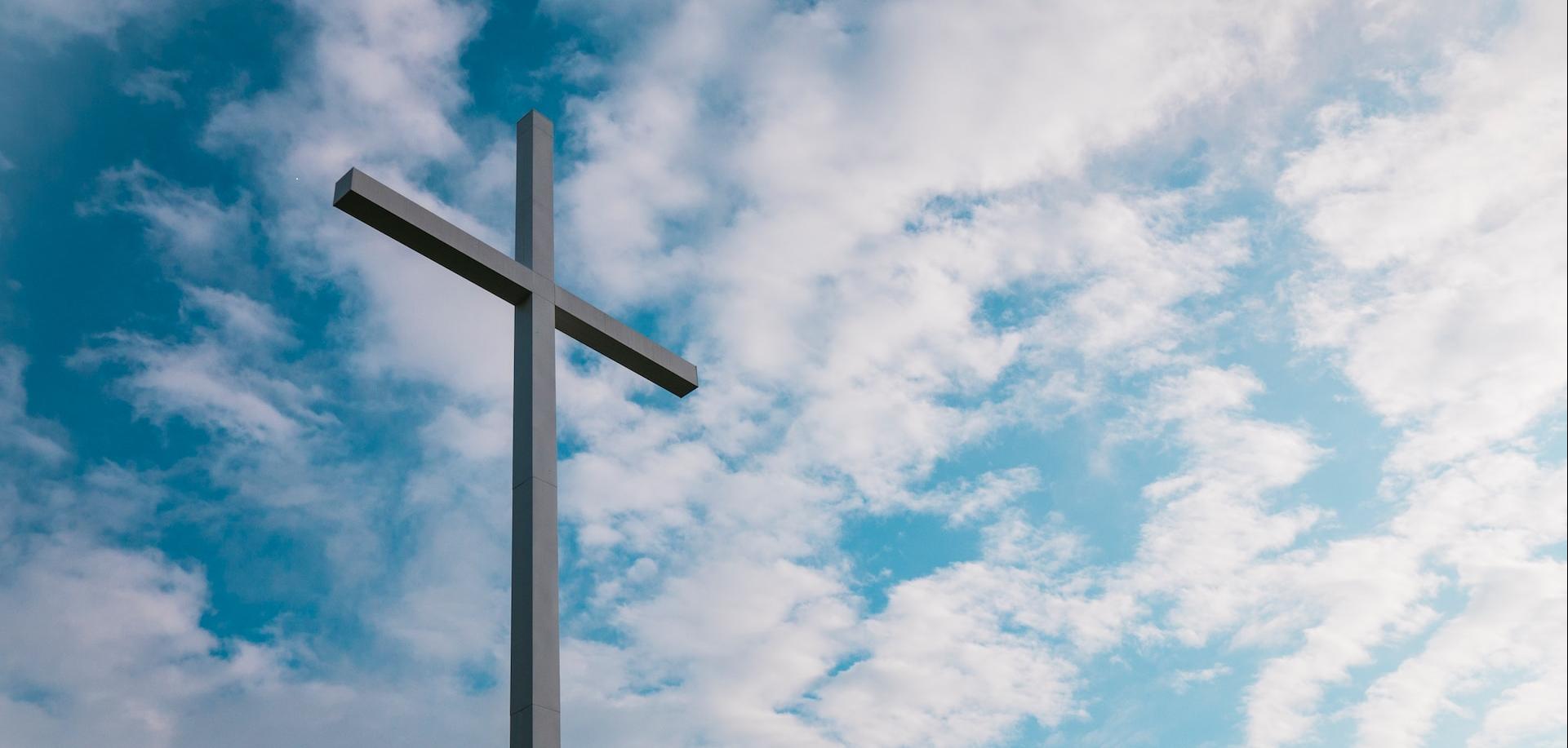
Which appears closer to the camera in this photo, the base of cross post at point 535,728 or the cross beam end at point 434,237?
the base of cross post at point 535,728

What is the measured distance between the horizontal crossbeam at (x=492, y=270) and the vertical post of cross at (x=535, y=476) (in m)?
0.17

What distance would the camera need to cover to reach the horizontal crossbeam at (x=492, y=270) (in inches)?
334

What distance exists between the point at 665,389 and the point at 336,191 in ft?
9.91

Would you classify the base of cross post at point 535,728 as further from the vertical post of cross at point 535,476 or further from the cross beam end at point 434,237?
the cross beam end at point 434,237

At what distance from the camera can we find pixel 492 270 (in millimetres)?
8945

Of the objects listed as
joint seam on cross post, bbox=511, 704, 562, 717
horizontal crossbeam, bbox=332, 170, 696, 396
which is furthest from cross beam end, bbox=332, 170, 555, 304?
joint seam on cross post, bbox=511, 704, 562, 717

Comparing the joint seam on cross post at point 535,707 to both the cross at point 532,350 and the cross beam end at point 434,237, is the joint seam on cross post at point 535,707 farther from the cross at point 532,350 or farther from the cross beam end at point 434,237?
the cross beam end at point 434,237

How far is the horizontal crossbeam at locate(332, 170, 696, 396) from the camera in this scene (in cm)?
848

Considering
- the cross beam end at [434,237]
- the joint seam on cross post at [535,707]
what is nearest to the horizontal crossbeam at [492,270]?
the cross beam end at [434,237]

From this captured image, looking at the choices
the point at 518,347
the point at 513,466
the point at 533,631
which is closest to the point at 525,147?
the point at 518,347

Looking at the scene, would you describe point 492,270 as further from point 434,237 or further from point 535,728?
point 535,728

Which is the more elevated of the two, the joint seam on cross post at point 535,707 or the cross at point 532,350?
the cross at point 532,350

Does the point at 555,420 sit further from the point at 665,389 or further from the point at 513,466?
the point at 665,389

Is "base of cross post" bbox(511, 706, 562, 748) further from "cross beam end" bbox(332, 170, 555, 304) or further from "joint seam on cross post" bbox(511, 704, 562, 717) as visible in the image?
"cross beam end" bbox(332, 170, 555, 304)
